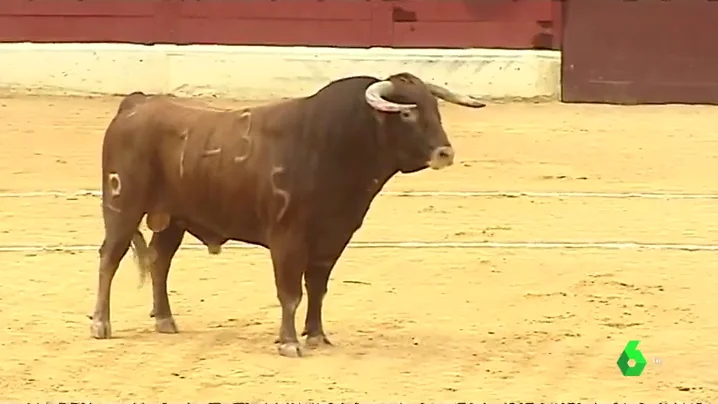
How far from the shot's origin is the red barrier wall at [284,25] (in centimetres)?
1401

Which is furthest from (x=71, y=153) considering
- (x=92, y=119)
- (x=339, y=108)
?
(x=339, y=108)

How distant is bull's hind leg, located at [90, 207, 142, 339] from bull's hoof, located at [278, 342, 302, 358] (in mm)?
603

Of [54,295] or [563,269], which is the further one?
[563,269]

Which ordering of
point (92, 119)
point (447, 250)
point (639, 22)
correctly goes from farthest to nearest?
point (639, 22) < point (92, 119) < point (447, 250)

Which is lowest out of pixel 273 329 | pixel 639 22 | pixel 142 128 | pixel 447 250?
pixel 639 22

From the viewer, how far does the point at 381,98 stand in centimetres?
449

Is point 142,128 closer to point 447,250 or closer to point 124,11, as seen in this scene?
point 447,250

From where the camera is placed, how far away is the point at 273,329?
4969 mm

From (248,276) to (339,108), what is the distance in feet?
4.94

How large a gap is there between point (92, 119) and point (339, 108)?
24.3 feet

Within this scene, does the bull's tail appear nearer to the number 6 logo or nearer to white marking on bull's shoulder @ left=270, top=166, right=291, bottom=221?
white marking on bull's shoulder @ left=270, top=166, right=291, bottom=221

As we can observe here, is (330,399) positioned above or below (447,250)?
above

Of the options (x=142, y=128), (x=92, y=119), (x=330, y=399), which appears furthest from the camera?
(x=92, y=119)

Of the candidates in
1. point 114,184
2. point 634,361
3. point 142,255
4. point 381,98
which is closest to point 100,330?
point 142,255
